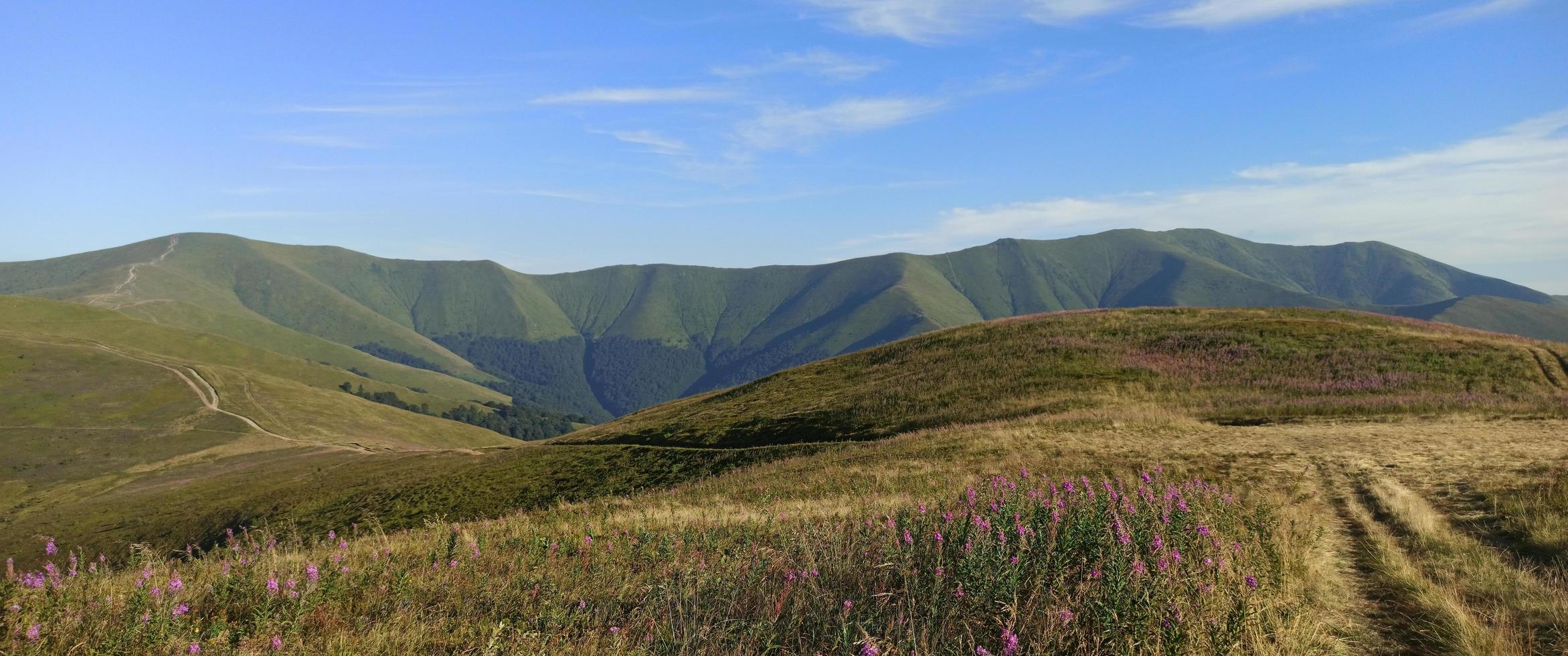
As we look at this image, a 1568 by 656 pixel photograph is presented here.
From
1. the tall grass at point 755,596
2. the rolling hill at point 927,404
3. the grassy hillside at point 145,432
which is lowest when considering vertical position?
the grassy hillside at point 145,432

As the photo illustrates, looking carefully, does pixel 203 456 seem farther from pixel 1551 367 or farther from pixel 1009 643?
pixel 1551 367

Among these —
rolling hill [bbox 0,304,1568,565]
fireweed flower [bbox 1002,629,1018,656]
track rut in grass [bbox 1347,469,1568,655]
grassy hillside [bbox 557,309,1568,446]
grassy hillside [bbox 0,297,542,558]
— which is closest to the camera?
fireweed flower [bbox 1002,629,1018,656]

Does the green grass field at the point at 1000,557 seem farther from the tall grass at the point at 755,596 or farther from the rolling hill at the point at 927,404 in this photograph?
the rolling hill at the point at 927,404

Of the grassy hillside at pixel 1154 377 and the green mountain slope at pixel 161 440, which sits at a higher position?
the grassy hillside at pixel 1154 377

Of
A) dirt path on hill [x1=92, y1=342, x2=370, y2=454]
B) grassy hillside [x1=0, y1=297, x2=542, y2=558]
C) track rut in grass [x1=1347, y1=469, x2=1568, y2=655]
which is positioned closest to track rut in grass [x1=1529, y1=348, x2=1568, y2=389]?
track rut in grass [x1=1347, y1=469, x2=1568, y2=655]

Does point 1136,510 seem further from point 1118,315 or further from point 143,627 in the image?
point 1118,315

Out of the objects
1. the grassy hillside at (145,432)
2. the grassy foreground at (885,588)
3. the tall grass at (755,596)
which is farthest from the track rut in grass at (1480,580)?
the grassy hillside at (145,432)

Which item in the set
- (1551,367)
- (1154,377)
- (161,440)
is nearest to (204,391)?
(161,440)

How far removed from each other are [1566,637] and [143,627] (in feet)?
39.8

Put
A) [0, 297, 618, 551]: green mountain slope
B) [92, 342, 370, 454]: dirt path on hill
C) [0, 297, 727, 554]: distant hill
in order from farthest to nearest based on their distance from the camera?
1. [92, 342, 370, 454]: dirt path on hill
2. [0, 297, 618, 551]: green mountain slope
3. [0, 297, 727, 554]: distant hill

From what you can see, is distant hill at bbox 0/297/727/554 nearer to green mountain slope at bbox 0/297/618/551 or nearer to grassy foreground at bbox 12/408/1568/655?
green mountain slope at bbox 0/297/618/551

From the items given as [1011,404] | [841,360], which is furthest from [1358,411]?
[841,360]

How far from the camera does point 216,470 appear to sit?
10650 centimetres

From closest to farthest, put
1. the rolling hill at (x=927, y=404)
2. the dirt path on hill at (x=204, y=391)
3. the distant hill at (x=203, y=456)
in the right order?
the rolling hill at (x=927, y=404) → the distant hill at (x=203, y=456) → the dirt path on hill at (x=204, y=391)
